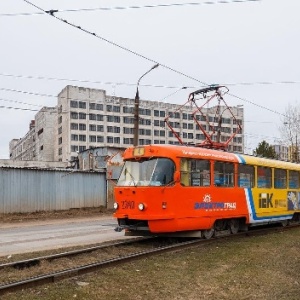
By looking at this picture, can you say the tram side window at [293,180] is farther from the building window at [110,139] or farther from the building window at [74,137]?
the building window at [110,139]

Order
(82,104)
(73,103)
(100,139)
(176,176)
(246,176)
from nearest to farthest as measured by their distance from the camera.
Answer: (176,176)
(246,176)
(73,103)
(82,104)
(100,139)

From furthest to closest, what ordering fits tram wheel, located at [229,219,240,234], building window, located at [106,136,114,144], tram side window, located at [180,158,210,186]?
building window, located at [106,136,114,144], tram wheel, located at [229,219,240,234], tram side window, located at [180,158,210,186]

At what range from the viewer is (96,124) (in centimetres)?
11181

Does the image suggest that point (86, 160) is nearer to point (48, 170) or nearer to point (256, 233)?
point (48, 170)

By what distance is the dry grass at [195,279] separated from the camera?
7227mm

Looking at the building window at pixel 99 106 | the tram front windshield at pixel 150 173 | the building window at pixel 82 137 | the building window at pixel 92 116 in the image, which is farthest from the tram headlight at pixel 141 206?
the building window at pixel 99 106

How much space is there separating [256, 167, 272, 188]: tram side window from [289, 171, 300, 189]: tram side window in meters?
1.92

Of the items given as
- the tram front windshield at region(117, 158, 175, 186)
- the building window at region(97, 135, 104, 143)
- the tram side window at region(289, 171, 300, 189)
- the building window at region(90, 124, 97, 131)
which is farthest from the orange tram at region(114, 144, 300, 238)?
the building window at region(97, 135, 104, 143)

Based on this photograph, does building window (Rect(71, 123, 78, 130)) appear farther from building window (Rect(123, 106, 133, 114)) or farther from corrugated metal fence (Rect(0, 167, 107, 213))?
corrugated metal fence (Rect(0, 167, 107, 213))

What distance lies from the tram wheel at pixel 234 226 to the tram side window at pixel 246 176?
3.82ft

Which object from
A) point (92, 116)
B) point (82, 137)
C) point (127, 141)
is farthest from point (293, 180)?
point (127, 141)

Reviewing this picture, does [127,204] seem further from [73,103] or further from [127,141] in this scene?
[127,141]

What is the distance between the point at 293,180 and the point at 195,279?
36.1 feet

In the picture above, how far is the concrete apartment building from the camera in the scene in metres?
107
